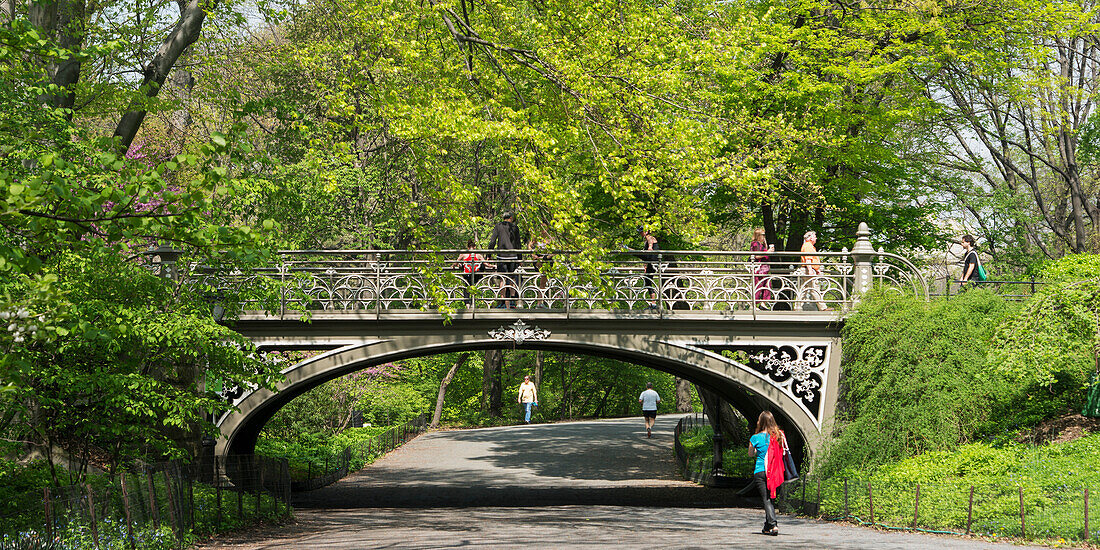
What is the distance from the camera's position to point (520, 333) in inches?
641

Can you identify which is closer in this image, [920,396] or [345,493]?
[920,396]

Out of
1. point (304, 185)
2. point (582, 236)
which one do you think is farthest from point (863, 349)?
point (304, 185)

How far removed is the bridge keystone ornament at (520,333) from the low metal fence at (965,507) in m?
4.99

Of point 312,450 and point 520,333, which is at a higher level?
point 520,333

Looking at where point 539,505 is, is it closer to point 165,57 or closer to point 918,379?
point 918,379

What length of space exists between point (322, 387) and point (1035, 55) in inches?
728

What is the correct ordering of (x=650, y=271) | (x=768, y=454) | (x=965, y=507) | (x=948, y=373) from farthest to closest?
1. (x=650, y=271)
2. (x=948, y=373)
3. (x=768, y=454)
4. (x=965, y=507)

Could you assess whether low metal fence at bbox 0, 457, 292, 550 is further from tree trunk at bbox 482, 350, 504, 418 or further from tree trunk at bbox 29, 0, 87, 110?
tree trunk at bbox 482, 350, 504, 418

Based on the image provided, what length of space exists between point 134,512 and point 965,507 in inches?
375

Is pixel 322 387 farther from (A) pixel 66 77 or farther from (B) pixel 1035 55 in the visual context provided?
(B) pixel 1035 55

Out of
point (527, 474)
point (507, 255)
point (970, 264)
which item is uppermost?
point (970, 264)

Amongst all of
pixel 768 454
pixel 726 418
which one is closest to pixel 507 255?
pixel 768 454

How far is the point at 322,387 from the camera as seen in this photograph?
25750 mm

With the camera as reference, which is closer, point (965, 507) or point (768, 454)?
point (965, 507)
